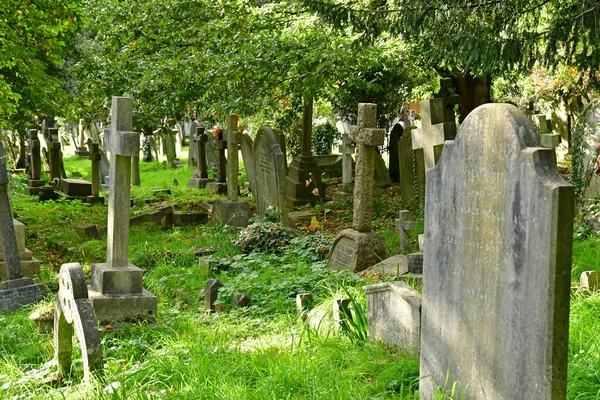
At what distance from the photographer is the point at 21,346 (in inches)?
258

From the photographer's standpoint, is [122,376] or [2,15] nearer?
[122,376]

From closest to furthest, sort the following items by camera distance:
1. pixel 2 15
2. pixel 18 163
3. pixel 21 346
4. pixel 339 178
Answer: pixel 21 346, pixel 2 15, pixel 339 178, pixel 18 163

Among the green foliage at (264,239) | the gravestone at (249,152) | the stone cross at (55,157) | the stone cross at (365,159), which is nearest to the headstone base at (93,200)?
the stone cross at (55,157)

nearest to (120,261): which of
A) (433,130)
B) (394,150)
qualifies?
(433,130)

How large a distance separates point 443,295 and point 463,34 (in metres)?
5.63

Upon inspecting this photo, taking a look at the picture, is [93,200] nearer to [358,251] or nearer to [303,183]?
[303,183]

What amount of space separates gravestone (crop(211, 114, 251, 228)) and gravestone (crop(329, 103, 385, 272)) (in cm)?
358

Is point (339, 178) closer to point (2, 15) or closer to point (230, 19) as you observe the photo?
point (230, 19)

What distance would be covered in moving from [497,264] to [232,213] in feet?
28.9

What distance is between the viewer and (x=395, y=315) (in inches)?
220

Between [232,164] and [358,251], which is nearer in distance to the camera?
[358,251]

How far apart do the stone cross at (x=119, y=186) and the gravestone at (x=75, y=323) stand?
1.51m

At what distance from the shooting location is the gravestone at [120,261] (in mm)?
7176

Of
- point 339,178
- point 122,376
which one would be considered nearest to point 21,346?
point 122,376
